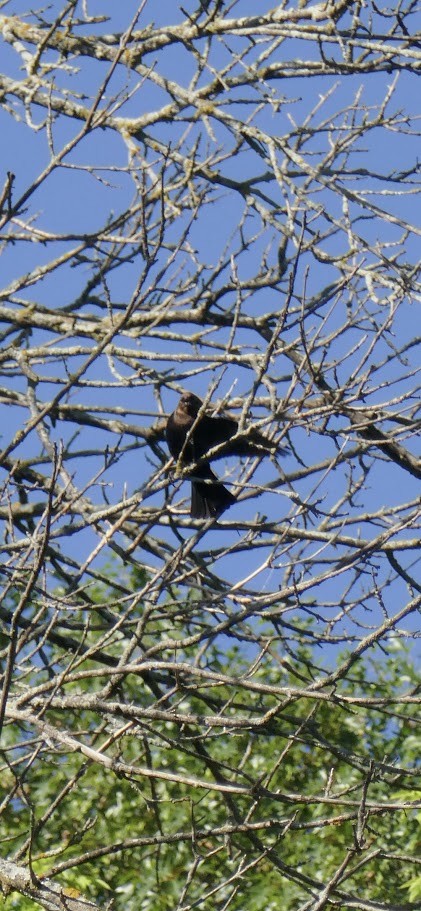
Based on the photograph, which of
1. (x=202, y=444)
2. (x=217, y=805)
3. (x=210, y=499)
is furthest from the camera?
(x=217, y=805)

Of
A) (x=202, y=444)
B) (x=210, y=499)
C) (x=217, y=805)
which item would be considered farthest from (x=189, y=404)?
(x=217, y=805)

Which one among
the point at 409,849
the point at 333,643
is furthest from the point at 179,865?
the point at 333,643

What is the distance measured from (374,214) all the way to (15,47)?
79.5 inches

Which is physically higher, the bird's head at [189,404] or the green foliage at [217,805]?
the bird's head at [189,404]

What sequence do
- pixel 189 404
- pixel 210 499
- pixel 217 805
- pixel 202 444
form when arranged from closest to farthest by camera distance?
pixel 210 499, pixel 202 444, pixel 189 404, pixel 217 805

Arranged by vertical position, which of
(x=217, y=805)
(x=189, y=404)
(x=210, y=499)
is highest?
(x=189, y=404)

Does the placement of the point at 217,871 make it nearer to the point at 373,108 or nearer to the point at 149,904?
the point at 149,904

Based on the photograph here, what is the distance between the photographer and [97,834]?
7086mm

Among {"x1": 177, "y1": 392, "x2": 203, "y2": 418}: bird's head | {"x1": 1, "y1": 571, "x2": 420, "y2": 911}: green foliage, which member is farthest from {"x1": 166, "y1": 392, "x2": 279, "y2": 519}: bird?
{"x1": 1, "y1": 571, "x2": 420, "y2": 911}: green foliage

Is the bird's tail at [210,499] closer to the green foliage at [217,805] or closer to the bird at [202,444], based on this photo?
the bird at [202,444]

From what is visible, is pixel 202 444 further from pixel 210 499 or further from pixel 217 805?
pixel 217 805

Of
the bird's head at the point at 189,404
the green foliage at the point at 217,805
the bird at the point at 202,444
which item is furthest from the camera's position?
the green foliage at the point at 217,805

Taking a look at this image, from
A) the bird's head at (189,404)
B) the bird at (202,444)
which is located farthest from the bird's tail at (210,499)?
the bird's head at (189,404)

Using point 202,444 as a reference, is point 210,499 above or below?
below
